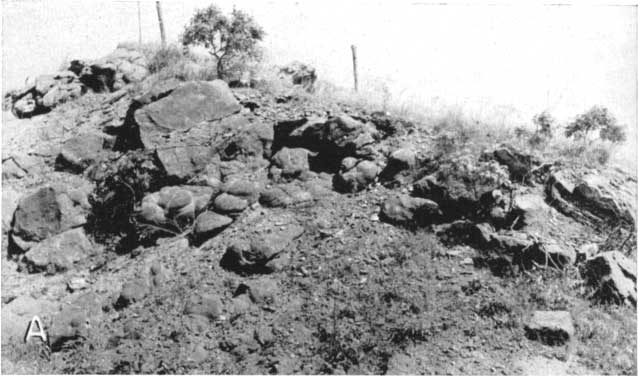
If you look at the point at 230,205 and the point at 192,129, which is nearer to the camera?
the point at 230,205

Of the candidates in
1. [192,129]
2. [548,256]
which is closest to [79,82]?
[192,129]

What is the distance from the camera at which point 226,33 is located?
12789mm

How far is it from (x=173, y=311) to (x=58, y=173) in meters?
6.07

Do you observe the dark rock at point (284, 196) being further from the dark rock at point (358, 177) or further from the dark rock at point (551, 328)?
the dark rock at point (551, 328)

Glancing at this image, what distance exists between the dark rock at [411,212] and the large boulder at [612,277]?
2.37 metres

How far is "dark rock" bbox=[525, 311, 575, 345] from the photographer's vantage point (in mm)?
6316

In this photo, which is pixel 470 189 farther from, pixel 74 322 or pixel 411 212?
pixel 74 322

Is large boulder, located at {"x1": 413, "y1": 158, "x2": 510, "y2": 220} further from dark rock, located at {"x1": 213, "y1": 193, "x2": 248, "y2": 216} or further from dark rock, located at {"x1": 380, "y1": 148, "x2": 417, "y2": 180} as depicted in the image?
dark rock, located at {"x1": 213, "y1": 193, "x2": 248, "y2": 216}

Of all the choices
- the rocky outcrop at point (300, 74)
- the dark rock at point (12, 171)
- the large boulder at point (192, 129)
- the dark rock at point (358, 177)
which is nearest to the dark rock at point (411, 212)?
the dark rock at point (358, 177)

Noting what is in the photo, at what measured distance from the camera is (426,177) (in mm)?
8648

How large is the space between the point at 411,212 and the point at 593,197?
3.13 meters

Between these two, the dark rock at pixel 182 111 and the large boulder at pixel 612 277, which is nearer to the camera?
the large boulder at pixel 612 277

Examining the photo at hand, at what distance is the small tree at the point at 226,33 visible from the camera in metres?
12.7

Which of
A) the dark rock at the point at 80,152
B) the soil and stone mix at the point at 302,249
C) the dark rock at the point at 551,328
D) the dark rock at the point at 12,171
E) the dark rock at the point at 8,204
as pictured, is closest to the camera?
the dark rock at the point at 551,328
